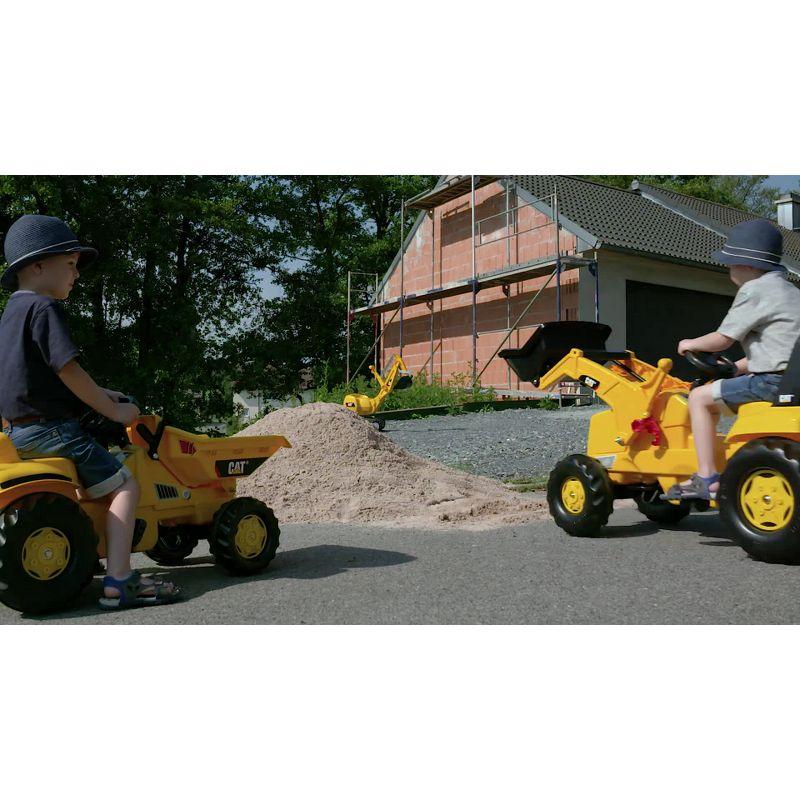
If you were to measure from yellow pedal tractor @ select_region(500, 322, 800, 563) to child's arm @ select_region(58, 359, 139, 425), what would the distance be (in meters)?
3.37

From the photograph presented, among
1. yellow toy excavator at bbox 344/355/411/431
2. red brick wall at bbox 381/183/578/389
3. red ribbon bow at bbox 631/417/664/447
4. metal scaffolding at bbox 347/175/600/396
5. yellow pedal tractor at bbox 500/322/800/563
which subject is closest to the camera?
yellow pedal tractor at bbox 500/322/800/563

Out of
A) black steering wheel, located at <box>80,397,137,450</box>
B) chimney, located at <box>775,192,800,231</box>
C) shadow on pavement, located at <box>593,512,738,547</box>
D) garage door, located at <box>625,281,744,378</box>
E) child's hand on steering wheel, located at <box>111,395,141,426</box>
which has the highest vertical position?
chimney, located at <box>775,192,800,231</box>

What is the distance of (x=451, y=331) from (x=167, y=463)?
2028 cm

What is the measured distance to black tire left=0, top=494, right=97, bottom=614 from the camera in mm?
3592

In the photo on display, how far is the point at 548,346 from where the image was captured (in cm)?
657

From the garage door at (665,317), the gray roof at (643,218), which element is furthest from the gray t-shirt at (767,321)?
the garage door at (665,317)

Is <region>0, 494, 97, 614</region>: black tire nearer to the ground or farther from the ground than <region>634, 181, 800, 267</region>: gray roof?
nearer to the ground

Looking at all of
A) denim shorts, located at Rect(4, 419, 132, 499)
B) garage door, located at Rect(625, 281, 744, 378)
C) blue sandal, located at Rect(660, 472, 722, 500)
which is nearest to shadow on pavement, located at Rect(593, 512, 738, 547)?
blue sandal, located at Rect(660, 472, 722, 500)

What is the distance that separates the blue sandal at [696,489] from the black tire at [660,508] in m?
0.64

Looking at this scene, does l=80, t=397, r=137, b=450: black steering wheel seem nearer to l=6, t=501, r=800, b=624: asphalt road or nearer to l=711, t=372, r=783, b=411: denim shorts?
l=6, t=501, r=800, b=624: asphalt road

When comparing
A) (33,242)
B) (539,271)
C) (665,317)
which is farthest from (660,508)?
(665,317)

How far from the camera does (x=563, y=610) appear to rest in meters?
3.69

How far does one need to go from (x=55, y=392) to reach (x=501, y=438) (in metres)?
9.10

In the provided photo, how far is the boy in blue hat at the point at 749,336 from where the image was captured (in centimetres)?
478
